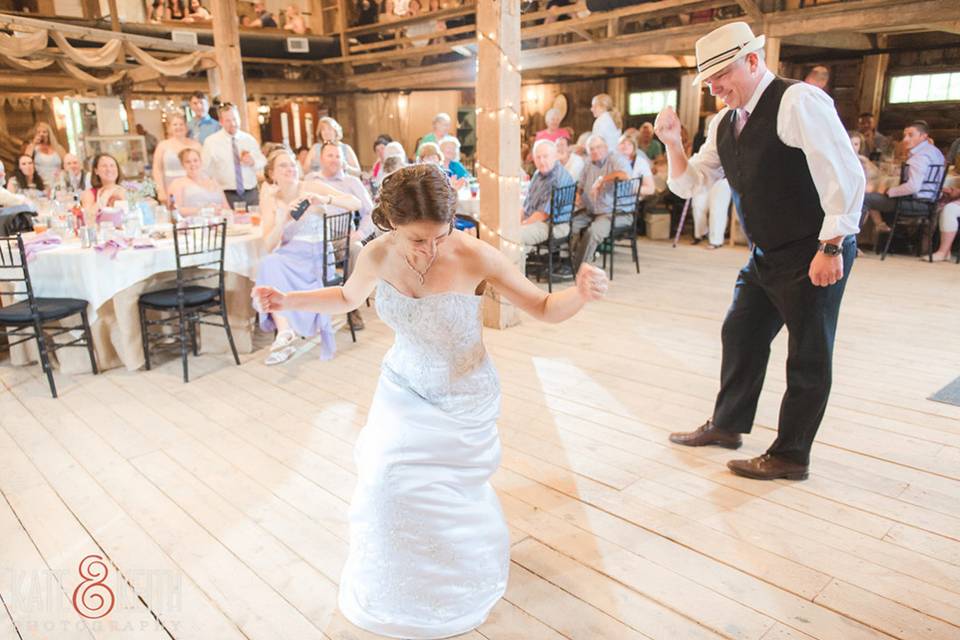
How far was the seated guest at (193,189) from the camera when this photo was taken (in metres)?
5.12

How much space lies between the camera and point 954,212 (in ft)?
22.1

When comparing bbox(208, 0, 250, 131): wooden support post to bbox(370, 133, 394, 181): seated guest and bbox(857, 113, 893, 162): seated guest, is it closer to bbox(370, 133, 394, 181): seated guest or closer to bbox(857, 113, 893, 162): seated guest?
bbox(370, 133, 394, 181): seated guest

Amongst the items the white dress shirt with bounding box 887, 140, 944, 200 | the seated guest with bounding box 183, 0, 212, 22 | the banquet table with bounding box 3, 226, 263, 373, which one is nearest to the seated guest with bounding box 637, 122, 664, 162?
the white dress shirt with bounding box 887, 140, 944, 200

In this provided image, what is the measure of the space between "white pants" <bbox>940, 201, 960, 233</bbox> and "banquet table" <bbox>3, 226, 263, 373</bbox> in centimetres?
646

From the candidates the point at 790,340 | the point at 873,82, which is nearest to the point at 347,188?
the point at 790,340

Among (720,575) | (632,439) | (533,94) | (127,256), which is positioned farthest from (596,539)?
(533,94)

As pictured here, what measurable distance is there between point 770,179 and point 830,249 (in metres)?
0.33

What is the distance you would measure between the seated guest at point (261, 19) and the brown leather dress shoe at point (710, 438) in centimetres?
1254

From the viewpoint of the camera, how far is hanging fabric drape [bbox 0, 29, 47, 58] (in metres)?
7.21

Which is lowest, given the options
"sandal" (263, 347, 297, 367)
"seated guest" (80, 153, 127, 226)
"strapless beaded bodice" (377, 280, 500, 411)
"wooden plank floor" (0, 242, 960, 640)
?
"wooden plank floor" (0, 242, 960, 640)

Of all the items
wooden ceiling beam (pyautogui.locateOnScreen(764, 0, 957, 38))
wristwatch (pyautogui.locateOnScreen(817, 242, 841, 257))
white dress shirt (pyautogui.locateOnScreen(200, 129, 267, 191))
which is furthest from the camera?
wooden ceiling beam (pyautogui.locateOnScreen(764, 0, 957, 38))

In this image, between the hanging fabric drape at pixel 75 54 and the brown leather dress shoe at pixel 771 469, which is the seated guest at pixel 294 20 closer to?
the hanging fabric drape at pixel 75 54

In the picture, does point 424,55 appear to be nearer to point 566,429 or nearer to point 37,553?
point 566,429

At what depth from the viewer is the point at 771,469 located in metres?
2.78
